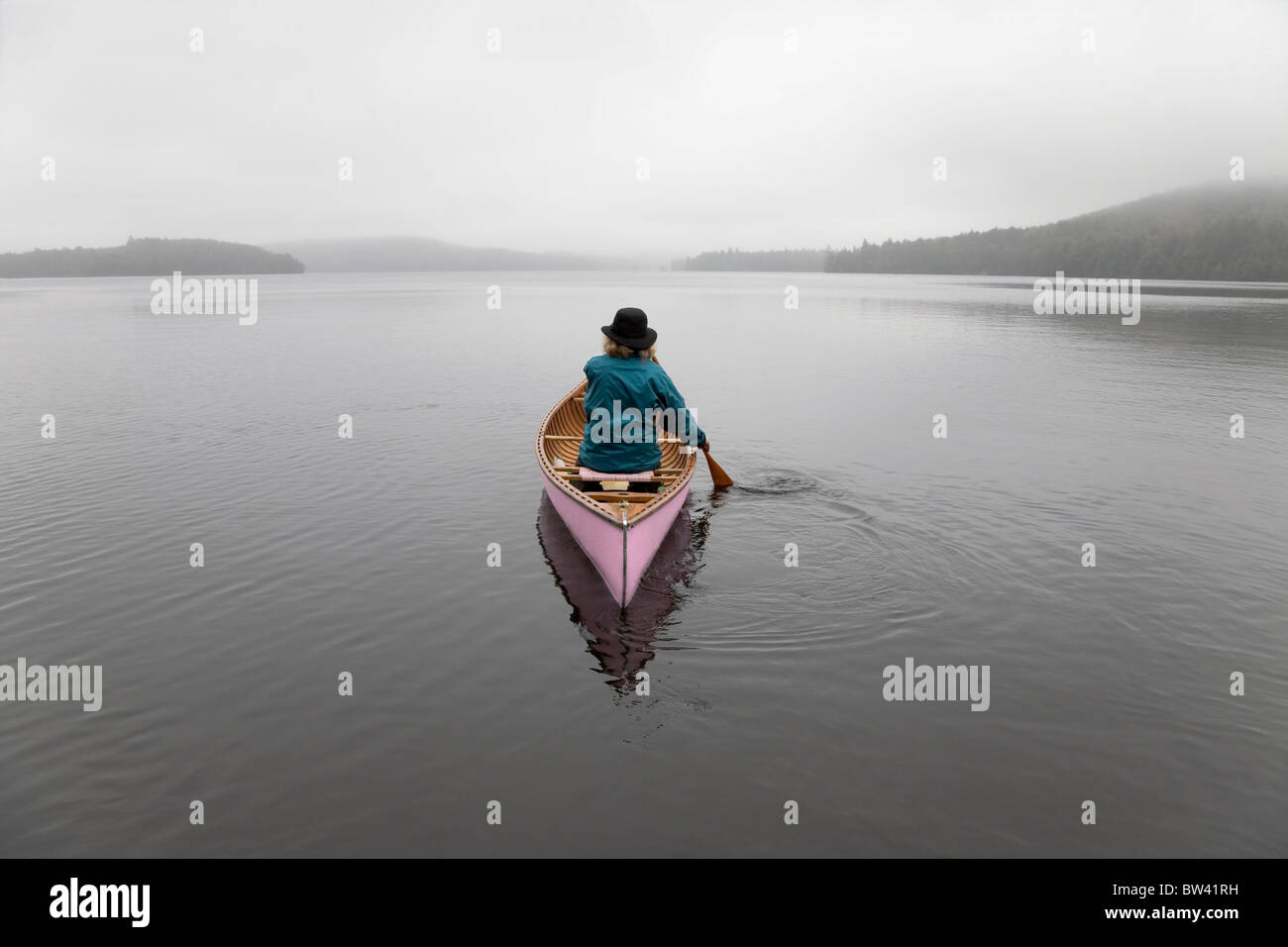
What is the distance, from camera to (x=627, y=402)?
43.4 ft

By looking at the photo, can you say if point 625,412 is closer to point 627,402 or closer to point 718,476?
point 627,402

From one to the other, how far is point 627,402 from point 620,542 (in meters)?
3.20

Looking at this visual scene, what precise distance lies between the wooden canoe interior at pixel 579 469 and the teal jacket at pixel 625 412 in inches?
19.9

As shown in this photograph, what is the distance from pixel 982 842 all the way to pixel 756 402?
23.1m

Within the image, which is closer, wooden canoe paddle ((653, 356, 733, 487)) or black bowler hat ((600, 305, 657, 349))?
black bowler hat ((600, 305, 657, 349))

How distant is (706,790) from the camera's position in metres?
7.35

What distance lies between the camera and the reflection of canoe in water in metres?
10.0

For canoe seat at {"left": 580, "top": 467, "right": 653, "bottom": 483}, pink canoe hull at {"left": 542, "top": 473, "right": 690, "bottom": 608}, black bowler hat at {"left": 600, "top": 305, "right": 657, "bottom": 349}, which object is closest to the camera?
pink canoe hull at {"left": 542, "top": 473, "right": 690, "bottom": 608}

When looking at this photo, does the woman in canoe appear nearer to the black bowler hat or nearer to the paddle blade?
the black bowler hat

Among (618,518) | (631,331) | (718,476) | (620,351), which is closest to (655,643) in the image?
(618,518)

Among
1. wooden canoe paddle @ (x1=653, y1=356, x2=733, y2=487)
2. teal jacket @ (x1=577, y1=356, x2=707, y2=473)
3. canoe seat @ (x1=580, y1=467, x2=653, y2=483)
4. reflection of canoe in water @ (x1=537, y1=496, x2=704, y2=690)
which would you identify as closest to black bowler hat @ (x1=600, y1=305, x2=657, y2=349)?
teal jacket @ (x1=577, y1=356, x2=707, y2=473)

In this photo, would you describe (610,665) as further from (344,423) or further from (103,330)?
(103,330)
